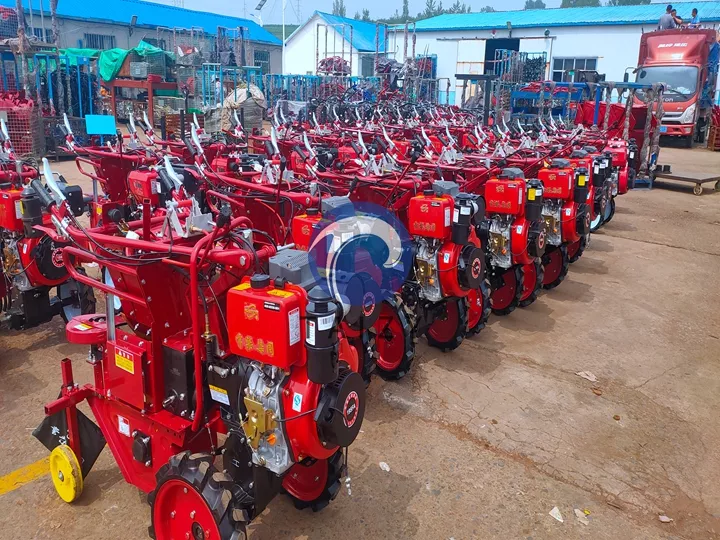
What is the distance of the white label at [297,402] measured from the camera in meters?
2.37

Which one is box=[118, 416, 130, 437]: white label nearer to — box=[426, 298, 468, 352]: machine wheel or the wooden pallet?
box=[426, 298, 468, 352]: machine wheel

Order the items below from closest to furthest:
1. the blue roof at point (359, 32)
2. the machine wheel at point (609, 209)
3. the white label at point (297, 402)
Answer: the white label at point (297, 402)
the machine wheel at point (609, 209)
the blue roof at point (359, 32)

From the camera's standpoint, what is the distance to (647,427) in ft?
13.5

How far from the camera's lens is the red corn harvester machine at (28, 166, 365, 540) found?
2.34m

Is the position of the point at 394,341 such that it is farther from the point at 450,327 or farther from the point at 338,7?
the point at 338,7

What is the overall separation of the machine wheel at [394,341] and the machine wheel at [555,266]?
2.73 metres

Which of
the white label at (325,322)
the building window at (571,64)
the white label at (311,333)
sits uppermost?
the building window at (571,64)

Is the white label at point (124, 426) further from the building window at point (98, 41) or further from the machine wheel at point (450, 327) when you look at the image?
the building window at point (98, 41)

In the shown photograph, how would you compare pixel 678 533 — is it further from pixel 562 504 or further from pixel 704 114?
pixel 704 114

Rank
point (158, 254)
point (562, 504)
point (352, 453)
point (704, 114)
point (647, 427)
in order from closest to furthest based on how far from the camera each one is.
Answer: point (158, 254) < point (562, 504) < point (352, 453) < point (647, 427) < point (704, 114)

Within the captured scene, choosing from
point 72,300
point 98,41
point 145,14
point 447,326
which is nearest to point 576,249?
point 447,326

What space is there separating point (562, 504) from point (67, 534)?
248 cm

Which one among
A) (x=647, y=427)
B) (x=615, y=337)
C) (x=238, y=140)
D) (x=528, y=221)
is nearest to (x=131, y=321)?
(x=647, y=427)

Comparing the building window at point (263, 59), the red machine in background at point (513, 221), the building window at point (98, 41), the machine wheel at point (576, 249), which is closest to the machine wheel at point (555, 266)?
the machine wheel at point (576, 249)
